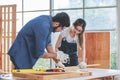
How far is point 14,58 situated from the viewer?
2744 millimetres

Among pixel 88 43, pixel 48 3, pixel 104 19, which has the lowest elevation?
pixel 88 43

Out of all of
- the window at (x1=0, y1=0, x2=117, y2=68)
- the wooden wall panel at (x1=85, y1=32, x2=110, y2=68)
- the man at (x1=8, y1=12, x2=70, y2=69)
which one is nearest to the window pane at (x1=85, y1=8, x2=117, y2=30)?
the window at (x1=0, y1=0, x2=117, y2=68)

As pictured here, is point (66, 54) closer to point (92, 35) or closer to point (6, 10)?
point (92, 35)

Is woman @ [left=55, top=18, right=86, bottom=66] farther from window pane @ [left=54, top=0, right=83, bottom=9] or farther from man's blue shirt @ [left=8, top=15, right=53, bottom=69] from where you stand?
window pane @ [left=54, top=0, right=83, bottom=9]

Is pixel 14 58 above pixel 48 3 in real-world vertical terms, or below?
below

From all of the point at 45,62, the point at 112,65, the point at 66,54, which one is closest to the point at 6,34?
the point at 45,62

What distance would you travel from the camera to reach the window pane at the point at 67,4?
6.41 m

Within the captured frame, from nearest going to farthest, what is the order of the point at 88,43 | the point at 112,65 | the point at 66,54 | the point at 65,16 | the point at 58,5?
the point at 65,16 → the point at 66,54 → the point at 88,43 → the point at 112,65 → the point at 58,5

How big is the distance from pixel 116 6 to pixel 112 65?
1204 mm

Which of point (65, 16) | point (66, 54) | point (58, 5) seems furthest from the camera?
point (58, 5)

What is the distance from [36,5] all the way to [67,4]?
2.67 feet

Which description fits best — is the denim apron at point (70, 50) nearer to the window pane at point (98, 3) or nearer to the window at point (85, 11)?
the window at point (85, 11)

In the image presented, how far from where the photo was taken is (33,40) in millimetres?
2746

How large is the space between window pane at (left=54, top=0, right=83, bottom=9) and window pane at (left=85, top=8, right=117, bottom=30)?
24cm
